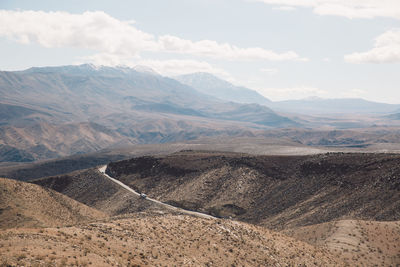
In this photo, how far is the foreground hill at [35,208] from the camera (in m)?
57.1

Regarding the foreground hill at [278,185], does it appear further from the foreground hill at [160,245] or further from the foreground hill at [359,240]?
the foreground hill at [160,245]

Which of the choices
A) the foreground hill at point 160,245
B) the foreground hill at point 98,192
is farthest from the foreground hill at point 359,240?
the foreground hill at point 98,192

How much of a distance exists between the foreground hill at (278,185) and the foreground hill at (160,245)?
25400 mm

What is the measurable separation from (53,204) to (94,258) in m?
48.8

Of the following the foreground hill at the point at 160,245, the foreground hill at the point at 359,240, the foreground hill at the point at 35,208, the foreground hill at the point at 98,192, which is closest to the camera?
the foreground hill at the point at 160,245

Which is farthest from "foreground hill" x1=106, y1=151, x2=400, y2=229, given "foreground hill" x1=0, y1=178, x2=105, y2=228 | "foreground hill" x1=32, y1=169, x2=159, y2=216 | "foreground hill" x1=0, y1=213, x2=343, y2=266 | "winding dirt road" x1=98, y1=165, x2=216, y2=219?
"foreground hill" x1=0, y1=213, x2=343, y2=266

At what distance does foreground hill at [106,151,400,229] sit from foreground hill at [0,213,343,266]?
83.3ft

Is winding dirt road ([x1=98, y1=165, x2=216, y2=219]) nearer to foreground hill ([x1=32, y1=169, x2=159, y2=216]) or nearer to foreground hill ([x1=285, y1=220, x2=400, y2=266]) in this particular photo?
foreground hill ([x1=32, y1=169, x2=159, y2=216])

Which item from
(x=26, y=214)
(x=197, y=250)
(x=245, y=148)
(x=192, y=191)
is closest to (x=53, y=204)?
(x=26, y=214)

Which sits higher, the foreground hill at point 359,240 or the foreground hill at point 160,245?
the foreground hill at point 160,245

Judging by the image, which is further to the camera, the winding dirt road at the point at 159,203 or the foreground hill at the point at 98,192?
the foreground hill at the point at 98,192

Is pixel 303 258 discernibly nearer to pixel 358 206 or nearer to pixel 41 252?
pixel 41 252

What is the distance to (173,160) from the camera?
391 ft

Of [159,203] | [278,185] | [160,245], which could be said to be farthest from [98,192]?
[160,245]
